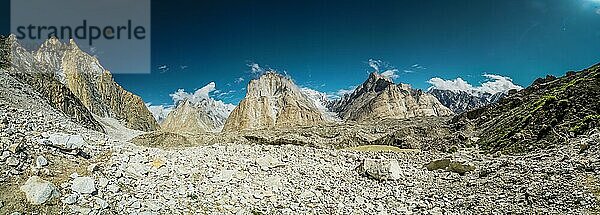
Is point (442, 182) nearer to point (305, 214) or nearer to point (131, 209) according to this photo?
point (305, 214)

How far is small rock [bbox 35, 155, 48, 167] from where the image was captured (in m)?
10.5

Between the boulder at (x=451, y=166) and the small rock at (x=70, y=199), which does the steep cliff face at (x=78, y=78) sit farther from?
the small rock at (x=70, y=199)

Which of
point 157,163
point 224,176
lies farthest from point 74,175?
point 224,176

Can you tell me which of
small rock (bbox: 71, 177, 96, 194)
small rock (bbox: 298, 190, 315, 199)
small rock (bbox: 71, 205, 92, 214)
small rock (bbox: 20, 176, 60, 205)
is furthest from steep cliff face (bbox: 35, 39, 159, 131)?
small rock (bbox: 71, 205, 92, 214)

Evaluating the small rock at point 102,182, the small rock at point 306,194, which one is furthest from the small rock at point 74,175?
the small rock at point 306,194

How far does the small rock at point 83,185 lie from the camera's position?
10423mm

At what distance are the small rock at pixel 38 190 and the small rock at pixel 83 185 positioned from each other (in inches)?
21.2

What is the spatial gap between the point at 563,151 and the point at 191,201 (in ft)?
51.4

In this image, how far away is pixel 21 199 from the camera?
9.19 meters

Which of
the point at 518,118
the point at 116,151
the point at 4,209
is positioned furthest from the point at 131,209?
the point at 518,118

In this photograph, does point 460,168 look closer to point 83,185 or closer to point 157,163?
point 157,163

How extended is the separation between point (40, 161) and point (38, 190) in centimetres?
147

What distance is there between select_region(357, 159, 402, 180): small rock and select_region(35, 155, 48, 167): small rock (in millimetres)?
11339

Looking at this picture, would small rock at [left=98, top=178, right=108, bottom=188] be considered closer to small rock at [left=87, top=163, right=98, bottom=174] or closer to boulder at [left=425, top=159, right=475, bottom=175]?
small rock at [left=87, top=163, right=98, bottom=174]
